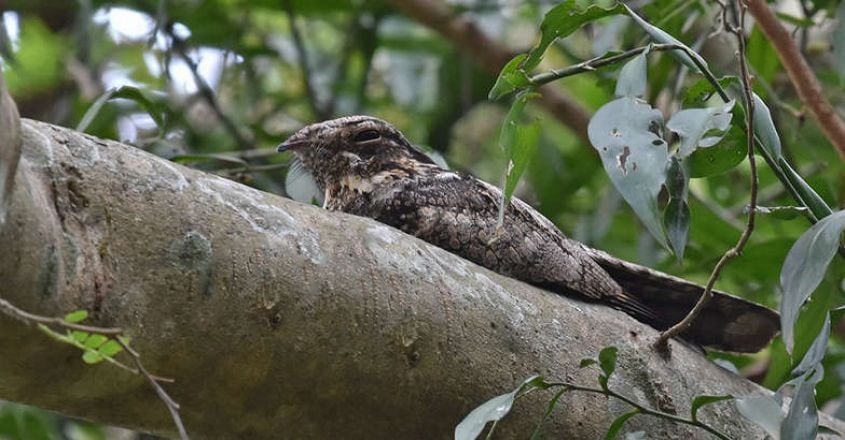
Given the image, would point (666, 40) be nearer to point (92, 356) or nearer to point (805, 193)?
point (805, 193)

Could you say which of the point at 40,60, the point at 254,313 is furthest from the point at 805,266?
the point at 40,60

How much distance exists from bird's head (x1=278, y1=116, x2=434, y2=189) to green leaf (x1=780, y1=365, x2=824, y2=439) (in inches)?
66.4

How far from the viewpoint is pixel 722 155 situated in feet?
7.68

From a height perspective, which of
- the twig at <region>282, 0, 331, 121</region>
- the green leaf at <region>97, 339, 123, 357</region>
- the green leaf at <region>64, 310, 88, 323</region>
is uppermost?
the green leaf at <region>64, 310, 88, 323</region>

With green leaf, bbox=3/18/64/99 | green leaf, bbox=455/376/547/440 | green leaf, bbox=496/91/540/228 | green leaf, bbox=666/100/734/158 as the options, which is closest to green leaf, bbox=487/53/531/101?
green leaf, bbox=496/91/540/228

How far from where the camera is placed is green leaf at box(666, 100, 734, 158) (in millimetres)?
2068

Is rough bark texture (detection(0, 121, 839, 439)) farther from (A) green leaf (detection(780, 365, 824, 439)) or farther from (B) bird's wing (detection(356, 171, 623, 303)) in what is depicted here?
(A) green leaf (detection(780, 365, 824, 439))

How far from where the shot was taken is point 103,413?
2.07 m

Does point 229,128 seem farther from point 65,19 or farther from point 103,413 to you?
point 103,413

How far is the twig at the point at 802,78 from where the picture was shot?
10.8 ft

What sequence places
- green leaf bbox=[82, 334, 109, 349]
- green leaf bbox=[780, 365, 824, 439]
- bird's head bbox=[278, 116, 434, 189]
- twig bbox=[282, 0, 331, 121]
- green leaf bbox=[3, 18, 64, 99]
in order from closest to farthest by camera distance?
green leaf bbox=[82, 334, 109, 349] < green leaf bbox=[780, 365, 824, 439] < bird's head bbox=[278, 116, 434, 189] < twig bbox=[282, 0, 331, 121] < green leaf bbox=[3, 18, 64, 99]

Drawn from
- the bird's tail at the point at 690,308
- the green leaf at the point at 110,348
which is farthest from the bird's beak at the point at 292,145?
the green leaf at the point at 110,348

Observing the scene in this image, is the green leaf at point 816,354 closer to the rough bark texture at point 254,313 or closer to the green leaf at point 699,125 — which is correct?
the green leaf at point 699,125

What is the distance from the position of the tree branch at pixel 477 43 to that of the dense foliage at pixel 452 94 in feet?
0.12
